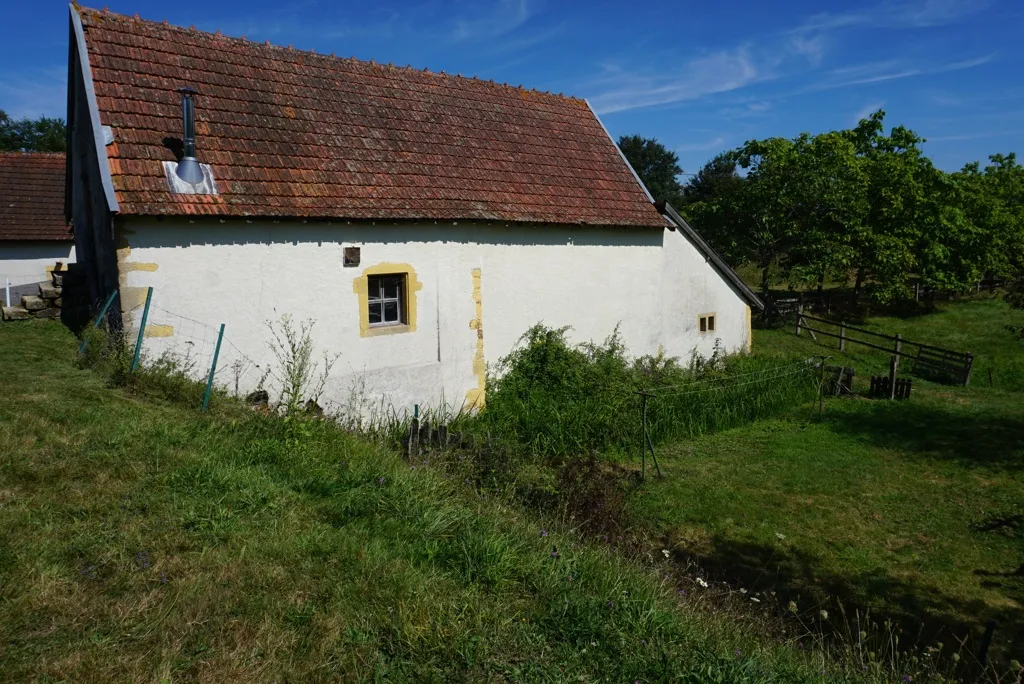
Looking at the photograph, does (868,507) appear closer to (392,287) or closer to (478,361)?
(478,361)

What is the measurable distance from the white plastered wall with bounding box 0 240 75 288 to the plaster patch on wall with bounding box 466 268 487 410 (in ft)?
62.1

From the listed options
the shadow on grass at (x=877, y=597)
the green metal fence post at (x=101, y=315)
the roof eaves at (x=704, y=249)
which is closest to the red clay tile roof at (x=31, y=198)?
the green metal fence post at (x=101, y=315)

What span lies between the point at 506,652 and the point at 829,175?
2552cm

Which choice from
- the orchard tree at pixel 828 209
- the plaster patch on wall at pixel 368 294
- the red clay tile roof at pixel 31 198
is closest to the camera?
the plaster patch on wall at pixel 368 294

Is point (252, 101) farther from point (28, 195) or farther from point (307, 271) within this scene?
point (28, 195)

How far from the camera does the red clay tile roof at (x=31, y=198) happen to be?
23.4 m

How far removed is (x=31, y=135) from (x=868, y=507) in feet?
248

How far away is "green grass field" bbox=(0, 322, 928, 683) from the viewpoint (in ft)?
12.4

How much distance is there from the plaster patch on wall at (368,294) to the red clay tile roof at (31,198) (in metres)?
17.6

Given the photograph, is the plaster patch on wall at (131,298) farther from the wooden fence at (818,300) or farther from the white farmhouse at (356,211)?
the wooden fence at (818,300)

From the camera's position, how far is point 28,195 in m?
24.3

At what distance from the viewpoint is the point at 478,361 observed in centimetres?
1292

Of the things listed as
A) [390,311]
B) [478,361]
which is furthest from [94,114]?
[478,361]

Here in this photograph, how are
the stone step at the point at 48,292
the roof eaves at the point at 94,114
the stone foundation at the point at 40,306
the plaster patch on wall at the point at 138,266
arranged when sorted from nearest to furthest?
the roof eaves at the point at 94,114
the plaster patch on wall at the point at 138,266
the stone foundation at the point at 40,306
the stone step at the point at 48,292
